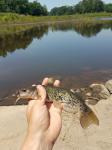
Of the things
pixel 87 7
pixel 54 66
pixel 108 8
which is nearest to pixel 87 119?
pixel 54 66

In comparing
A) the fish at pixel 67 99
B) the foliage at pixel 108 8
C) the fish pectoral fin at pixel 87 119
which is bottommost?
the foliage at pixel 108 8

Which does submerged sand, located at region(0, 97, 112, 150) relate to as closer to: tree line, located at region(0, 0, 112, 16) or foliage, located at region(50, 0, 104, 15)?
tree line, located at region(0, 0, 112, 16)

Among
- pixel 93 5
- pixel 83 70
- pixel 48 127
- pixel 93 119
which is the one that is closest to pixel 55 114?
pixel 48 127

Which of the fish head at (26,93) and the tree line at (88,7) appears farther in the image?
the tree line at (88,7)

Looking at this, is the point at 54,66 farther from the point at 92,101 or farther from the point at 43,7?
the point at 43,7

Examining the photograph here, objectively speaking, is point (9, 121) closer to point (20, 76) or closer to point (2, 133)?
point (2, 133)

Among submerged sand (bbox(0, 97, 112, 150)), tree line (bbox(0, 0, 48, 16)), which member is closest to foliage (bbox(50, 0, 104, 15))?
tree line (bbox(0, 0, 48, 16))

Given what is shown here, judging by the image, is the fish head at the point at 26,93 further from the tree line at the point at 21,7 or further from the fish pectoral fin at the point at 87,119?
the tree line at the point at 21,7

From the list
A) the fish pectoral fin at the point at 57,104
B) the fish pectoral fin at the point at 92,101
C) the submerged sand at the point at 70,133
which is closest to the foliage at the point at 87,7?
the fish pectoral fin at the point at 92,101
